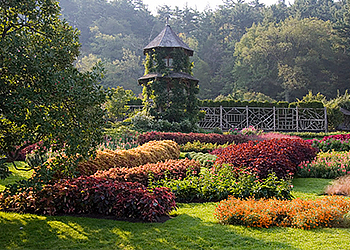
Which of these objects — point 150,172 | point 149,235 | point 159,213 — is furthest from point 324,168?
point 149,235

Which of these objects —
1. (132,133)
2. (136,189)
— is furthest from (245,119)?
(136,189)

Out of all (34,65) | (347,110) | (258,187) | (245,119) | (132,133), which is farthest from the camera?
(347,110)

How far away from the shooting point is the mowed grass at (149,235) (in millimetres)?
4215

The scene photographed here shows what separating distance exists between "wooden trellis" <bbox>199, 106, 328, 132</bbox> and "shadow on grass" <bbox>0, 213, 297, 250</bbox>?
70.9ft

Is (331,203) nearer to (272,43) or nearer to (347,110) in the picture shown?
(347,110)

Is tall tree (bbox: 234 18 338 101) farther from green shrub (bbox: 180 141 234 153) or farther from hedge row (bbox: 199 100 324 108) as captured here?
green shrub (bbox: 180 141 234 153)

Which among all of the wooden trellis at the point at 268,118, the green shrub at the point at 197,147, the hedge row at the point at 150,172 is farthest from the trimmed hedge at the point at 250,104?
the hedge row at the point at 150,172

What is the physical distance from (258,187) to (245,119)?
20766 millimetres

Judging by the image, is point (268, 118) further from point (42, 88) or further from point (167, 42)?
point (42, 88)

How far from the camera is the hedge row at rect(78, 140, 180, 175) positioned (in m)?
7.04

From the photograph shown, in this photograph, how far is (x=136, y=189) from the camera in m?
5.33

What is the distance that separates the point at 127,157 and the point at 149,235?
383 centimetres

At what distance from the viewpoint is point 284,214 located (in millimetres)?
5137

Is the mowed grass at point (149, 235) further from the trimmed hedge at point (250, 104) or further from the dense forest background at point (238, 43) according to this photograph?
the dense forest background at point (238, 43)
